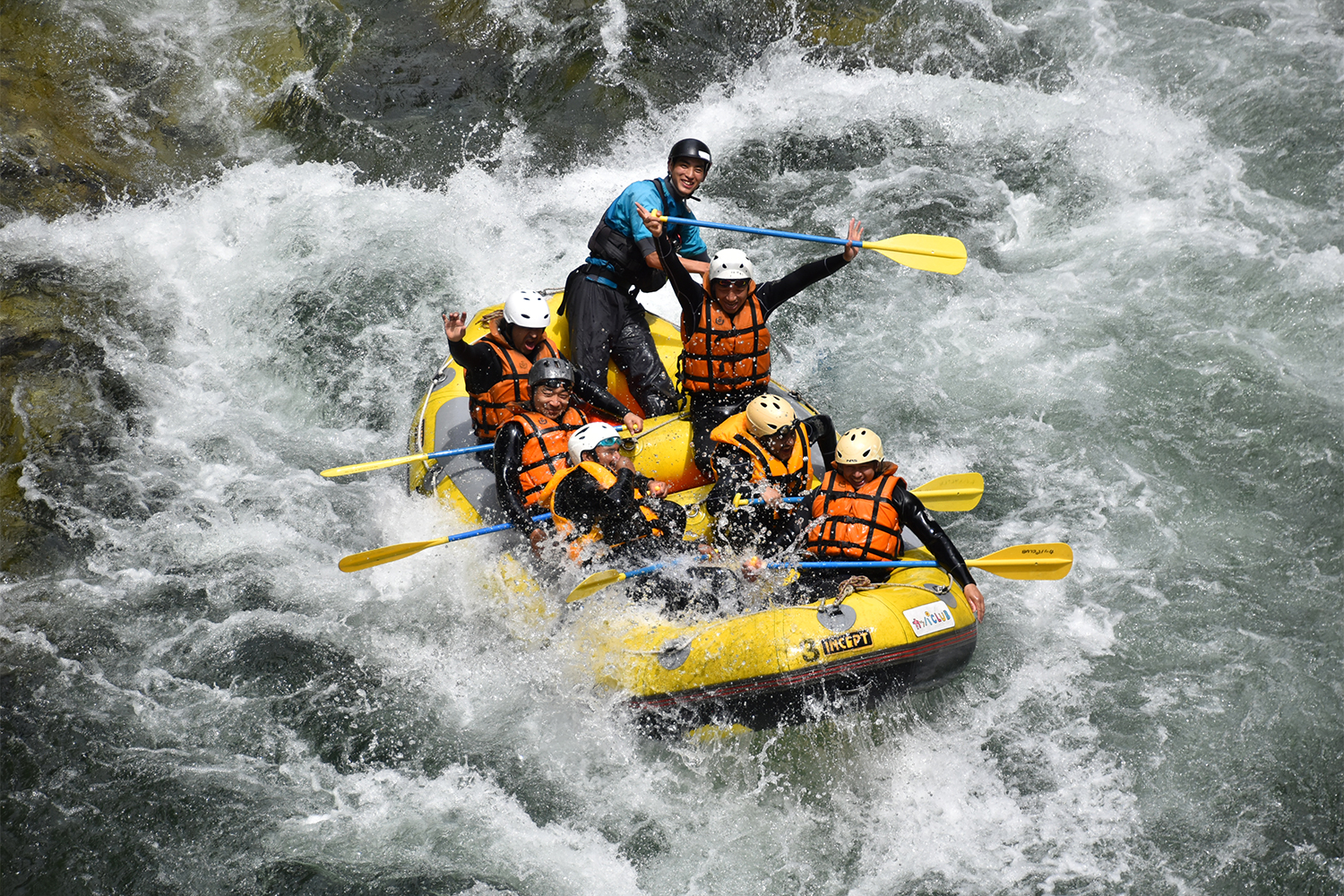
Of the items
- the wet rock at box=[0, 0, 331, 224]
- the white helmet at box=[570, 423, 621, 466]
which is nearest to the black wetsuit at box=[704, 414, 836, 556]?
the white helmet at box=[570, 423, 621, 466]

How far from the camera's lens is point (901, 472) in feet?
23.2

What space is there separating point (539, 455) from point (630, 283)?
4.98 feet

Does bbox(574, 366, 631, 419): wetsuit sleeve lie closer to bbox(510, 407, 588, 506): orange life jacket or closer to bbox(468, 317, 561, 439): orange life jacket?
bbox(468, 317, 561, 439): orange life jacket

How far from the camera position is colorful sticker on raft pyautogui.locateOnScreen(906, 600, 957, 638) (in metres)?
4.73

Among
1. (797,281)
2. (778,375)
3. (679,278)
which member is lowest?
(778,375)

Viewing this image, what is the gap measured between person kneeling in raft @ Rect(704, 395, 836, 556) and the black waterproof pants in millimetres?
1081

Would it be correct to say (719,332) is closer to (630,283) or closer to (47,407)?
(630,283)

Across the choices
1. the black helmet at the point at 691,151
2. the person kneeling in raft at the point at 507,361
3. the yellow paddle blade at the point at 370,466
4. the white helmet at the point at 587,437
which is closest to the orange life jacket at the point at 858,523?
the white helmet at the point at 587,437

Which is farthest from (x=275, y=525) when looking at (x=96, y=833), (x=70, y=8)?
(x=70, y=8)

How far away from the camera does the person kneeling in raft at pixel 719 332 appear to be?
5.73 meters

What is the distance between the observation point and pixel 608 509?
16.8ft

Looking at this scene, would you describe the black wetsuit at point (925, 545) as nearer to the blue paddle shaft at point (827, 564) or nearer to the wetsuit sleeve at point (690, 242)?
the blue paddle shaft at point (827, 564)

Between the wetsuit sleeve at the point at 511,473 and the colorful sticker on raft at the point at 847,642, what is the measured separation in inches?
64.1

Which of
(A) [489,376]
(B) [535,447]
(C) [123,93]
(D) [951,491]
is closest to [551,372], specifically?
(B) [535,447]
